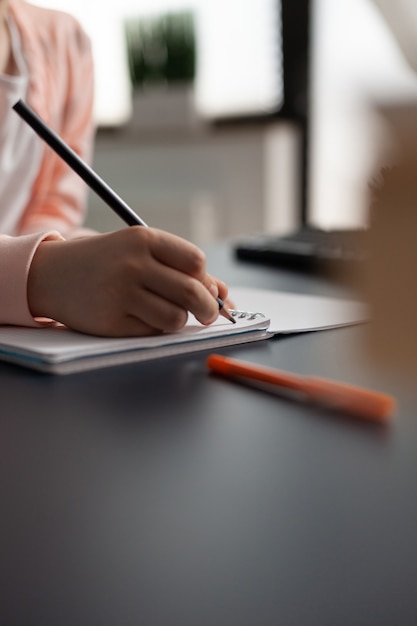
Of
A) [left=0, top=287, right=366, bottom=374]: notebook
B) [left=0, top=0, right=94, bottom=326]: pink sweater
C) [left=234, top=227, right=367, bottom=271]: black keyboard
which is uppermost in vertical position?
[left=0, top=0, right=94, bottom=326]: pink sweater

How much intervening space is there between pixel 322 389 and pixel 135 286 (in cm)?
15

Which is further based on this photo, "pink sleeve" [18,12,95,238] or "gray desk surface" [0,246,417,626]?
"pink sleeve" [18,12,95,238]

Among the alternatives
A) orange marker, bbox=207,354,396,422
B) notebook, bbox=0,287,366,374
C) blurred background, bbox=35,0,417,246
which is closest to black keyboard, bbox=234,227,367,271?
notebook, bbox=0,287,366,374

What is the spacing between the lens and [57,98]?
1098 mm

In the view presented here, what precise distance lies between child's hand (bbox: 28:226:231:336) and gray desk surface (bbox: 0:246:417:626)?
7 centimetres

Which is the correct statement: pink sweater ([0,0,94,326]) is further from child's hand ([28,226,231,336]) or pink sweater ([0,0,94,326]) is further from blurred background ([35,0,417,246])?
blurred background ([35,0,417,246])

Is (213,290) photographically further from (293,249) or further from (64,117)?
(64,117)

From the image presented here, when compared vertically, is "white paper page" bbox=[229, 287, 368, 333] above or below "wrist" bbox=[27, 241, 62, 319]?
below

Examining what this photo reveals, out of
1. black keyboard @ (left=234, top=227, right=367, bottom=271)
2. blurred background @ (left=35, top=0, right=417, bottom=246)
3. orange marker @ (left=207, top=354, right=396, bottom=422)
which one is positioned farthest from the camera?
blurred background @ (left=35, top=0, right=417, bottom=246)

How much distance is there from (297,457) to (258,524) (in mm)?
63

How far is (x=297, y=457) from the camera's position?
285 millimetres

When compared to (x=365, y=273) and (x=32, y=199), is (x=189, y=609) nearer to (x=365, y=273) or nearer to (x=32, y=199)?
(x=365, y=273)

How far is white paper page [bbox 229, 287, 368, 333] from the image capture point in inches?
20.2

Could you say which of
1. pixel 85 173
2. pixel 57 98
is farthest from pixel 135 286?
pixel 57 98
